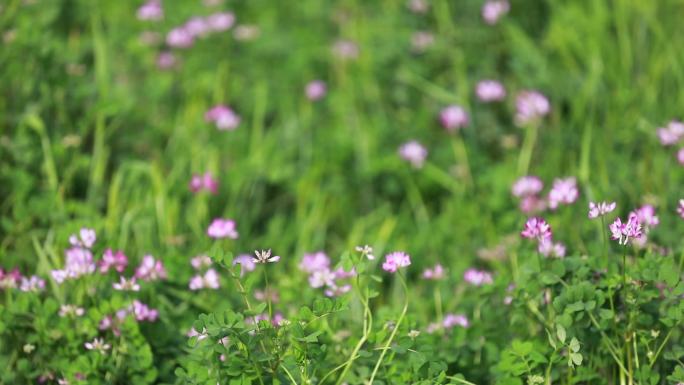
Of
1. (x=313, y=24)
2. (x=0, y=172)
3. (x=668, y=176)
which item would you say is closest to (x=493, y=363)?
(x=668, y=176)

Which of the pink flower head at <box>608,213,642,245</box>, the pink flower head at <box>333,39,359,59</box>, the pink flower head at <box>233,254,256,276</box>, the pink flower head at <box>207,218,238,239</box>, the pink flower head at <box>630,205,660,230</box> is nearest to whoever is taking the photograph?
the pink flower head at <box>608,213,642,245</box>

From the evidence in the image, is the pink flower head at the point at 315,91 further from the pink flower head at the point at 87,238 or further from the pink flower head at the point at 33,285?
the pink flower head at the point at 33,285

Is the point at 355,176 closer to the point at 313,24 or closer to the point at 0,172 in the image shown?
the point at 313,24

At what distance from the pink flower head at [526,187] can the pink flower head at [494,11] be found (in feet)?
3.11

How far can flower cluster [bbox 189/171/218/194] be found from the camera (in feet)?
9.39

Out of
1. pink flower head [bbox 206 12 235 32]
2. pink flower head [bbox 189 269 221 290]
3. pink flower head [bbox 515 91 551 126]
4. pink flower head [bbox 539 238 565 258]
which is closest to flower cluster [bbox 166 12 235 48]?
pink flower head [bbox 206 12 235 32]

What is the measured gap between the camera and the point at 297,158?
3352mm

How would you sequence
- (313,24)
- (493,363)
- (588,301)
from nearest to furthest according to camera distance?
(588,301) < (493,363) < (313,24)

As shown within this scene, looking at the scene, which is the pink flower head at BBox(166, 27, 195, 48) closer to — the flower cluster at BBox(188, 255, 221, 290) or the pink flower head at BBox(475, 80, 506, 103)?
the pink flower head at BBox(475, 80, 506, 103)

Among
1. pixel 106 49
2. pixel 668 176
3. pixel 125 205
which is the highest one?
pixel 668 176

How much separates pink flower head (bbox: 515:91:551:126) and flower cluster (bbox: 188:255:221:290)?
1.32 meters

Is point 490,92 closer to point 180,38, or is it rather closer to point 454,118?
point 454,118

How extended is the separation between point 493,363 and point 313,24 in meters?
2.03

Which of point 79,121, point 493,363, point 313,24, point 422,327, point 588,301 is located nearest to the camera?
point 588,301
